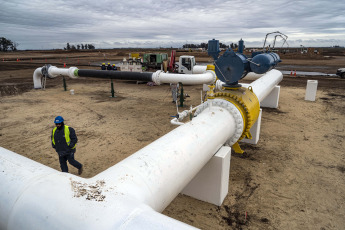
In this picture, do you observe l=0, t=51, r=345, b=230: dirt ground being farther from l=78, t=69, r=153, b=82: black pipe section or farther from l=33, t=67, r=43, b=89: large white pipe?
l=33, t=67, r=43, b=89: large white pipe

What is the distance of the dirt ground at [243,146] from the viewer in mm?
4242

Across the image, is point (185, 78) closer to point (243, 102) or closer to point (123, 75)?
point (123, 75)

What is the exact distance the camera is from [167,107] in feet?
36.6

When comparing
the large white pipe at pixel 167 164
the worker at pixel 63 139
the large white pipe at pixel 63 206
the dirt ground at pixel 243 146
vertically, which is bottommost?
the dirt ground at pixel 243 146

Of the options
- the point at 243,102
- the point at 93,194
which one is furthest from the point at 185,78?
the point at 93,194

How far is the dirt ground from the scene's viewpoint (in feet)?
13.9

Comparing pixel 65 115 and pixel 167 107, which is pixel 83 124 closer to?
pixel 65 115

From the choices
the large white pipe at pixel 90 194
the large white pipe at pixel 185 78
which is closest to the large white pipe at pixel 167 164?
the large white pipe at pixel 90 194

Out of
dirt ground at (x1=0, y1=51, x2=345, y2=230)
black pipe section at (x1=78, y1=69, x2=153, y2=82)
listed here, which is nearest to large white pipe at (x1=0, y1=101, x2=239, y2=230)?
dirt ground at (x1=0, y1=51, x2=345, y2=230)

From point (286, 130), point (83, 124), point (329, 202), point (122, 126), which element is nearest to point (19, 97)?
point (83, 124)

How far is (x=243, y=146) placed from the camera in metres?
6.95

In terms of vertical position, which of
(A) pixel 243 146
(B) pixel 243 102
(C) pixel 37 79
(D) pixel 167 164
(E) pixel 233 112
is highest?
(B) pixel 243 102

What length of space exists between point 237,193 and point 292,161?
2.24 meters

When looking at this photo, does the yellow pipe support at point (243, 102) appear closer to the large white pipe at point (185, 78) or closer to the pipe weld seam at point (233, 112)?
the pipe weld seam at point (233, 112)
